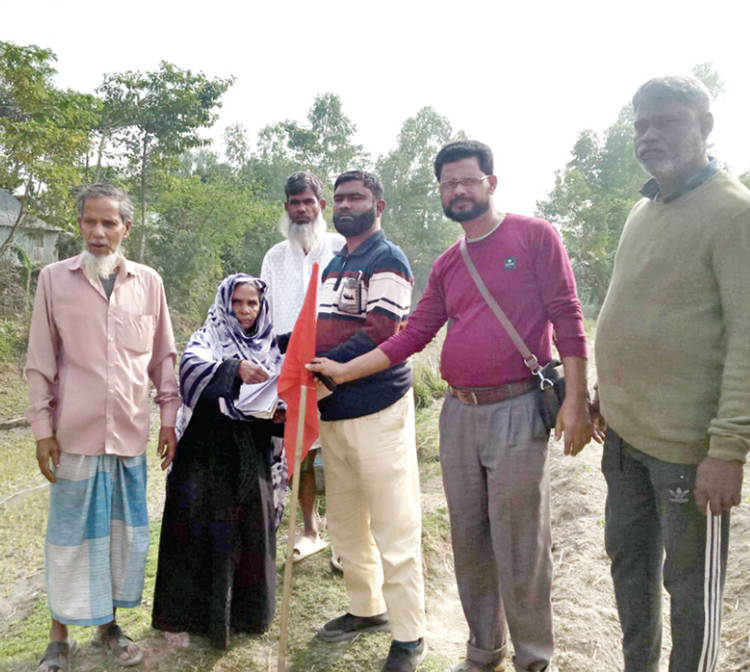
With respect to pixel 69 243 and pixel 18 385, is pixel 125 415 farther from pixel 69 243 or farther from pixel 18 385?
pixel 69 243

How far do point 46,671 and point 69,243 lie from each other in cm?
1873

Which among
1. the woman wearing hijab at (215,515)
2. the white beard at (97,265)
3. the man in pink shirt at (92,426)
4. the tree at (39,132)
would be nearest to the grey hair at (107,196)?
the man in pink shirt at (92,426)

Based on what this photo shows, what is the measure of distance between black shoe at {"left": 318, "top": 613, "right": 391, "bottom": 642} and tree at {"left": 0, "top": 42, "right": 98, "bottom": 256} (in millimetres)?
10654

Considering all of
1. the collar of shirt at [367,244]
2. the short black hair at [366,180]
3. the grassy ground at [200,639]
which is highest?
the short black hair at [366,180]

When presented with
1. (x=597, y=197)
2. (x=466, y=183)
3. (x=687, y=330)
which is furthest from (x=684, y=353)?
(x=597, y=197)

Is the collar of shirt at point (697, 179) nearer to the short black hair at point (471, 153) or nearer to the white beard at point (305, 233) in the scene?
the short black hair at point (471, 153)

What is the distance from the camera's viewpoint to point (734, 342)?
179cm

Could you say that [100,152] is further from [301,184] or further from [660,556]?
[660,556]

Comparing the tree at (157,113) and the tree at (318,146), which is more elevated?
the tree at (318,146)

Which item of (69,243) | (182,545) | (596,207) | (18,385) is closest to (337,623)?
(182,545)

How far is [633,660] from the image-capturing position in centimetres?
227

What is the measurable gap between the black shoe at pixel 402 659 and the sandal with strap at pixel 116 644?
44.6 inches

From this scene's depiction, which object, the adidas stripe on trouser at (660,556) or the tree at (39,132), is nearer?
the adidas stripe on trouser at (660,556)

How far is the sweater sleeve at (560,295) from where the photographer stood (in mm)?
2287
